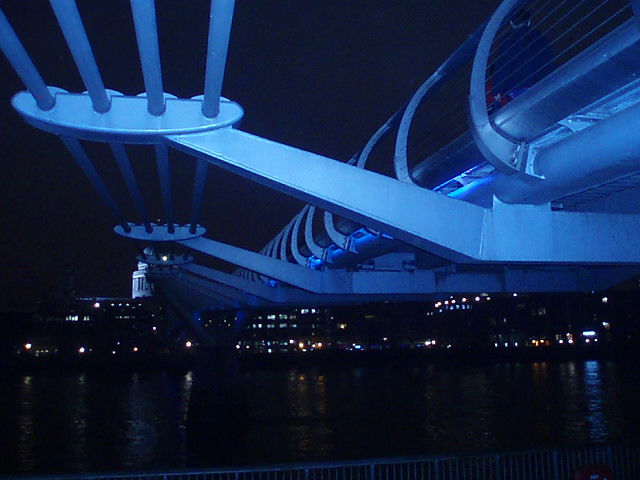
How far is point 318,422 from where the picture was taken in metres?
33.9

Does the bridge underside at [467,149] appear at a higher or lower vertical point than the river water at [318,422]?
higher

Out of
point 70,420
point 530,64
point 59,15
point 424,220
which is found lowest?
point 70,420

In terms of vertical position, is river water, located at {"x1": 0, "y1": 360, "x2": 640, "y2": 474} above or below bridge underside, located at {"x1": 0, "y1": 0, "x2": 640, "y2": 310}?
below

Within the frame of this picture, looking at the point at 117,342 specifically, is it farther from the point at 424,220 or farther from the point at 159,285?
the point at 424,220

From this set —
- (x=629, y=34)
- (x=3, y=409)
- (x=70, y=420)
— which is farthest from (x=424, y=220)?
(x=3, y=409)

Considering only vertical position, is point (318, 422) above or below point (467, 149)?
below

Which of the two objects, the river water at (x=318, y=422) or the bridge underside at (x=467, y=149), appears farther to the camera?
the river water at (x=318, y=422)

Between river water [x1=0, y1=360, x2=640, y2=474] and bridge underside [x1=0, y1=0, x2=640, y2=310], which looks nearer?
bridge underside [x1=0, y1=0, x2=640, y2=310]

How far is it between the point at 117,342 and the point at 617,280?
10880 cm

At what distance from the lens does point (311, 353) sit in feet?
320

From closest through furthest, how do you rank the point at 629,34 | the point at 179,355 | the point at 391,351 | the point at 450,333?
the point at 629,34 → the point at 179,355 → the point at 391,351 → the point at 450,333

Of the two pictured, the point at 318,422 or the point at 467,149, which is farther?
the point at 318,422

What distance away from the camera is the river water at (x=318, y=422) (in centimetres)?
2598

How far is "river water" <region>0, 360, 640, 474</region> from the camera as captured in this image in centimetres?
2598
